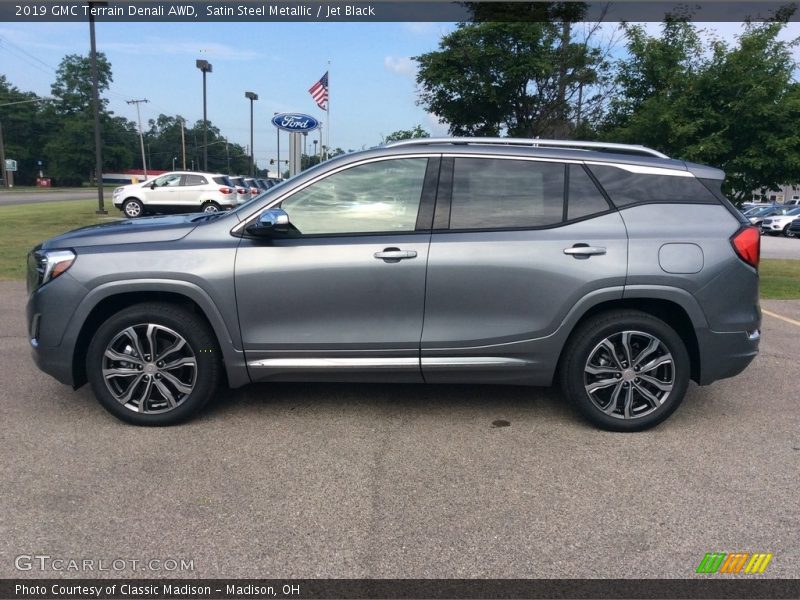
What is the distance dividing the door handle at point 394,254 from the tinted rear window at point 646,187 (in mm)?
1324

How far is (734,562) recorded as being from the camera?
2799 millimetres

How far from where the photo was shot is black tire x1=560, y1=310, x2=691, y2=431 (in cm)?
409

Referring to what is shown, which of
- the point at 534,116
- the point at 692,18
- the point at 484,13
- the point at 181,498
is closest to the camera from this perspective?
the point at 181,498

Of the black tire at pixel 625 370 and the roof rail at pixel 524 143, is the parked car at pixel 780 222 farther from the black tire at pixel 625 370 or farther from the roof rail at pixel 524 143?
the black tire at pixel 625 370

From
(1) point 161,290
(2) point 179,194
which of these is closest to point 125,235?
(1) point 161,290

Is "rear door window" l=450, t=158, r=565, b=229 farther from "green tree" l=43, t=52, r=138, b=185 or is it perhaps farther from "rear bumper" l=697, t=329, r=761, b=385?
"green tree" l=43, t=52, r=138, b=185

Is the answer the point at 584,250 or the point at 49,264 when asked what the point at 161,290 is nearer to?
the point at 49,264

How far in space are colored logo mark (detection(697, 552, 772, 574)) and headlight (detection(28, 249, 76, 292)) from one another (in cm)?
388

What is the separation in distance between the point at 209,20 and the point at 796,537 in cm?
1086

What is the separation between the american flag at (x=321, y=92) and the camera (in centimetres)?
1955

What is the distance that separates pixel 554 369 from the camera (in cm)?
418

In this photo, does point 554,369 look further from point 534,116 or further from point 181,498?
point 534,116

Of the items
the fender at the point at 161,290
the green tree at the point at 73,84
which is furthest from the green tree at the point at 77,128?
the fender at the point at 161,290

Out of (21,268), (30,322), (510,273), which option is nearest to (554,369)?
(510,273)
